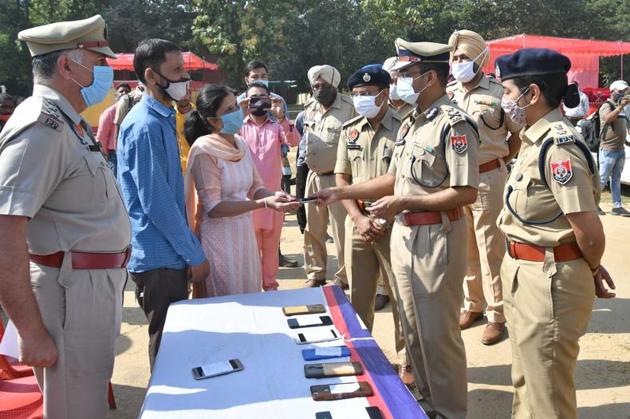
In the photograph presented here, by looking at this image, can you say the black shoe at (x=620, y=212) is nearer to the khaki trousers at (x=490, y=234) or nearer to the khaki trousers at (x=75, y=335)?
the khaki trousers at (x=490, y=234)

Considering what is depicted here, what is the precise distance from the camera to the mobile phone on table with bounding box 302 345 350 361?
2.14 metres

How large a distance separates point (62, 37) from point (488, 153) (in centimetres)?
308

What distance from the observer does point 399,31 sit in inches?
992

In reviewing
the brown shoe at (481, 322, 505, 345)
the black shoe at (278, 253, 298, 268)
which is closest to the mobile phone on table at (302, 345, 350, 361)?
the brown shoe at (481, 322, 505, 345)

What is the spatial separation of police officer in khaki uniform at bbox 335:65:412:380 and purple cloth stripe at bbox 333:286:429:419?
3.47 ft

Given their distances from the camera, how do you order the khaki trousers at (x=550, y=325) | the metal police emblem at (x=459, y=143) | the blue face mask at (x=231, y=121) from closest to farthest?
the khaki trousers at (x=550, y=325) < the metal police emblem at (x=459, y=143) < the blue face mask at (x=231, y=121)

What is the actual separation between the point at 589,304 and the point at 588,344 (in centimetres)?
202

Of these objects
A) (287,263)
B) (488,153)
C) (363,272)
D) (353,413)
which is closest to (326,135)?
(488,153)

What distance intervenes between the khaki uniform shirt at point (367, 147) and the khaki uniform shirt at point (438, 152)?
62 centimetres

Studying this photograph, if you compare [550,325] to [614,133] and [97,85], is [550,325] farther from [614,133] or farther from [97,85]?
[614,133]

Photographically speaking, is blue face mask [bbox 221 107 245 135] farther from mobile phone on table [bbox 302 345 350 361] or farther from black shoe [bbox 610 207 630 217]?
black shoe [bbox 610 207 630 217]

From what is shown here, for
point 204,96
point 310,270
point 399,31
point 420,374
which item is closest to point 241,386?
point 420,374

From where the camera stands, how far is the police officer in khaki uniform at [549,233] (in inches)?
90.3

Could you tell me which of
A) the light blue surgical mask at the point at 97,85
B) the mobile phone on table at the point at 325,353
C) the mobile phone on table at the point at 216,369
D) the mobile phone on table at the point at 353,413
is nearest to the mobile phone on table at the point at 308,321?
the mobile phone on table at the point at 325,353
